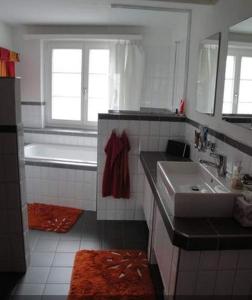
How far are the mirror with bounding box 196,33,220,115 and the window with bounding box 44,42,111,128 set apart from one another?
2014mm

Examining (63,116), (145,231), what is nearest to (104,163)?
(145,231)

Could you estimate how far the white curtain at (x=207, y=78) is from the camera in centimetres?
247

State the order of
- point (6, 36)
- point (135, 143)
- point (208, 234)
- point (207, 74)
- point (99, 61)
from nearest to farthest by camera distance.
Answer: point (208, 234), point (207, 74), point (135, 143), point (6, 36), point (99, 61)

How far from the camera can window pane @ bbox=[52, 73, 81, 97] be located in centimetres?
473

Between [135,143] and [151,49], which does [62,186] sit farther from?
[151,49]

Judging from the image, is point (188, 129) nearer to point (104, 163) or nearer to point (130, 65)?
point (104, 163)

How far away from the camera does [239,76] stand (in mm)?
2080

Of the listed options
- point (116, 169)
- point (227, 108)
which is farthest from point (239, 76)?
point (116, 169)

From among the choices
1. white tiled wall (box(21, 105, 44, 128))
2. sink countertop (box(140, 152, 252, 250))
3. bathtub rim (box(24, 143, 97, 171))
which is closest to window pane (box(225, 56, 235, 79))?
sink countertop (box(140, 152, 252, 250))

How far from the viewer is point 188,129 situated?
3145 mm

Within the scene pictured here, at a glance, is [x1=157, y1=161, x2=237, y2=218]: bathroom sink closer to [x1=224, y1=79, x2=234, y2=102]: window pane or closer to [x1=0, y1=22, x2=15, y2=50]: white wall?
[x1=224, y1=79, x2=234, y2=102]: window pane

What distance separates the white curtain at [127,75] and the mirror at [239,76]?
2.15 m

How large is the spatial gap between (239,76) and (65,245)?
2107 mm

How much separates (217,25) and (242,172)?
1239 mm
